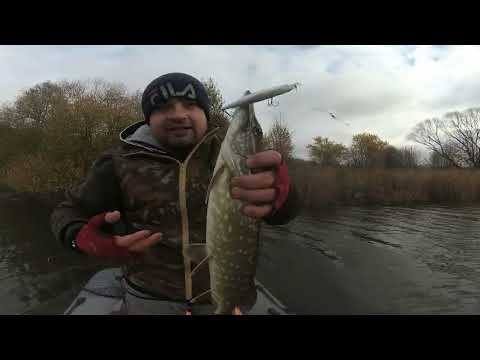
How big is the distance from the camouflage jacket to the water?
6.52ft

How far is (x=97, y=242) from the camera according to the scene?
6.72 feet

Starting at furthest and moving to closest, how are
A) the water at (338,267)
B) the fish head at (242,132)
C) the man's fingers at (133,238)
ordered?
the water at (338,267), the man's fingers at (133,238), the fish head at (242,132)

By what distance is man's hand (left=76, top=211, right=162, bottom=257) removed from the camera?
1.83m

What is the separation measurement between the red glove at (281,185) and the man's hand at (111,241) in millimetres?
766

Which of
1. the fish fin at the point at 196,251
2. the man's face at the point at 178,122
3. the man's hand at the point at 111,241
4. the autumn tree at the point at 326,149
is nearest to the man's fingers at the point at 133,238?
the man's hand at the point at 111,241

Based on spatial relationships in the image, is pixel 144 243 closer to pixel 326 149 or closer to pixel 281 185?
pixel 281 185

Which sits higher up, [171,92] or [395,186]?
[171,92]

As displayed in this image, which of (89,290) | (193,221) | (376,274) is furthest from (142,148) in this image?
(376,274)

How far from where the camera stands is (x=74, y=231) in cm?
231

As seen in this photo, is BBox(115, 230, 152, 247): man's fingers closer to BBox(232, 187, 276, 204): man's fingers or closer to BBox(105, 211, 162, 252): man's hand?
Answer: BBox(105, 211, 162, 252): man's hand

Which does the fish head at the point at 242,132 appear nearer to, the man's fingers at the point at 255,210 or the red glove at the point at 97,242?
the man's fingers at the point at 255,210

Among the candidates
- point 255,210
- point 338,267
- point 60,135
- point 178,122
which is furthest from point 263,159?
point 60,135

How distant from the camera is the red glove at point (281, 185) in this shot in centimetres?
193

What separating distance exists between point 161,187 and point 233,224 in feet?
3.42
